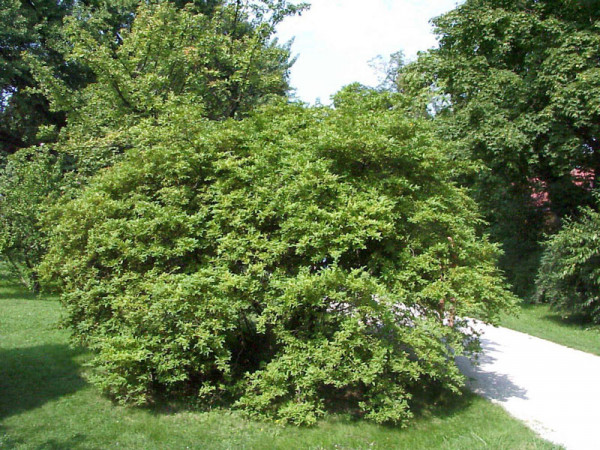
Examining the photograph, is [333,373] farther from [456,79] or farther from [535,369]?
[456,79]

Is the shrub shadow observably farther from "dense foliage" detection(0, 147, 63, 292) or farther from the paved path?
"dense foliage" detection(0, 147, 63, 292)

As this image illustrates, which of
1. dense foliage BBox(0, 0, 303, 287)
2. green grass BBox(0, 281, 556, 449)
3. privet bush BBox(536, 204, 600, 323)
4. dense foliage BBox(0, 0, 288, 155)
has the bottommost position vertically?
green grass BBox(0, 281, 556, 449)

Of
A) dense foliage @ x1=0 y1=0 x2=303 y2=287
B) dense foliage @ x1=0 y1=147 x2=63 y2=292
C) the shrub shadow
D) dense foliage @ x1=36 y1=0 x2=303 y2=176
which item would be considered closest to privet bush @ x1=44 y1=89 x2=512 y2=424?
the shrub shadow

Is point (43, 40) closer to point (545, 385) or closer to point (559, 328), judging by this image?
point (559, 328)

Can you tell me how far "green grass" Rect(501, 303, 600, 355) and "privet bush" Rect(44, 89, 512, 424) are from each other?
470cm

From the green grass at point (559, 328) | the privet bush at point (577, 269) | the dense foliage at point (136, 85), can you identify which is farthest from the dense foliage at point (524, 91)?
the dense foliage at point (136, 85)

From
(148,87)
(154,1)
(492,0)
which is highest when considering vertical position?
(492,0)

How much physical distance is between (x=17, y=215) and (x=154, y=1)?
6.92 m

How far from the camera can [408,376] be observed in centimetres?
537

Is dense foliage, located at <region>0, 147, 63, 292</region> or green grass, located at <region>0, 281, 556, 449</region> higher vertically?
dense foliage, located at <region>0, 147, 63, 292</region>

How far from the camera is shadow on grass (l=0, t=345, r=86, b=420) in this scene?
588 cm

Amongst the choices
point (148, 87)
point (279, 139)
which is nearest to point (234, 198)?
point (279, 139)

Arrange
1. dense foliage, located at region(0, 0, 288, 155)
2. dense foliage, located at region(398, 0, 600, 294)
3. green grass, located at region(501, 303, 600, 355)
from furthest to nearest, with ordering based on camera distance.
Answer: dense foliage, located at region(0, 0, 288, 155)
dense foliage, located at region(398, 0, 600, 294)
green grass, located at region(501, 303, 600, 355)

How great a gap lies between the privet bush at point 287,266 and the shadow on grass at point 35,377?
66cm
